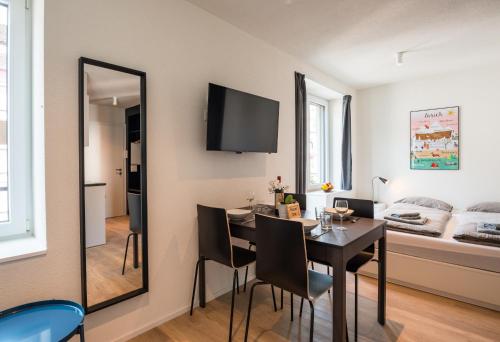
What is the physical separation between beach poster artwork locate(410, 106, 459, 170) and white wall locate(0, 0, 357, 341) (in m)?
2.84

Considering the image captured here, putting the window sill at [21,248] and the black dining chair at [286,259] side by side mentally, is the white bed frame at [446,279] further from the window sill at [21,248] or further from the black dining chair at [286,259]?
the window sill at [21,248]

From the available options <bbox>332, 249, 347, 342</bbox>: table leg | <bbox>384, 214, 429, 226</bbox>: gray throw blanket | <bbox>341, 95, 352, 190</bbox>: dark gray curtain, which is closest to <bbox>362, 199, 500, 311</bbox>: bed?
<bbox>384, 214, 429, 226</bbox>: gray throw blanket

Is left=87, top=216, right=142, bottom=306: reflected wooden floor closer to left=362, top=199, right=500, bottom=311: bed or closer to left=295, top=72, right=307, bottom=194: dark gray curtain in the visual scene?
left=295, top=72, right=307, bottom=194: dark gray curtain

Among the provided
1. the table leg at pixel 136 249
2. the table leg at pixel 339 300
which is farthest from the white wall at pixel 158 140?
the table leg at pixel 339 300

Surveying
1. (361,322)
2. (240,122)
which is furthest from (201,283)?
(240,122)

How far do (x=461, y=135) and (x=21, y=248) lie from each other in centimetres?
532

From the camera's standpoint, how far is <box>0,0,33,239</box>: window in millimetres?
1706

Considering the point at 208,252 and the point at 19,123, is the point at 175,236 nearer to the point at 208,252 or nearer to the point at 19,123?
the point at 208,252

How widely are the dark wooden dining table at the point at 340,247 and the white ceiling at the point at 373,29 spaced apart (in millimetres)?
1854

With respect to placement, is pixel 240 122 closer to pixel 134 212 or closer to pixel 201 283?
pixel 134 212

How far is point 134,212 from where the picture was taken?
2100 mm

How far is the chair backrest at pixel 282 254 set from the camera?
5.44 feet

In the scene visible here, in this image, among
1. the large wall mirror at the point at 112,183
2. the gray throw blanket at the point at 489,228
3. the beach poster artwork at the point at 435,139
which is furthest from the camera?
the beach poster artwork at the point at 435,139

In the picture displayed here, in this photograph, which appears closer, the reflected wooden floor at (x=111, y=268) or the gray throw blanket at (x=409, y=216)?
the reflected wooden floor at (x=111, y=268)
